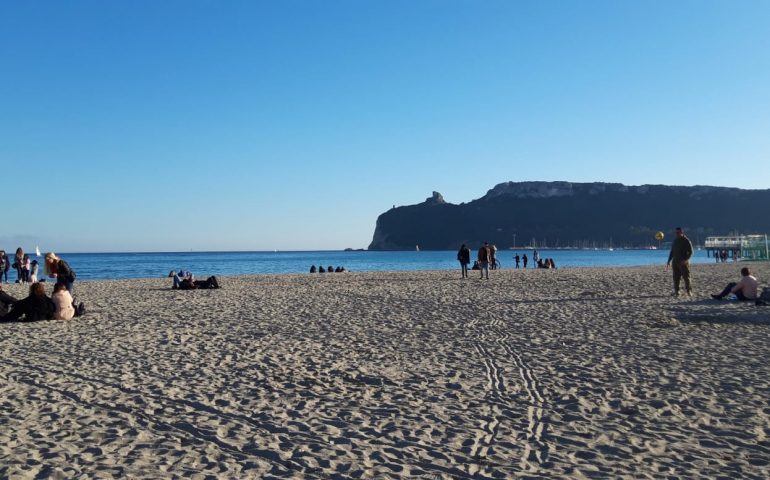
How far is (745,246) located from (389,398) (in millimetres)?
58713

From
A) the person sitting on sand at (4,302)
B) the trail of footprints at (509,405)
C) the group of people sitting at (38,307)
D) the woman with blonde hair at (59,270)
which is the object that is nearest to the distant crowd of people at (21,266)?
the woman with blonde hair at (59,270)

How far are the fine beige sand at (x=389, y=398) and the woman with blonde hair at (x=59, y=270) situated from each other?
3011 millimetres

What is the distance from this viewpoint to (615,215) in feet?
606

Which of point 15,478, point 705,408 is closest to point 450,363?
point 705,408

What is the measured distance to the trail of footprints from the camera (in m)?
4.51

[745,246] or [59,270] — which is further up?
[745,246]

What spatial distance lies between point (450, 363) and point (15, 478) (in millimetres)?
5138

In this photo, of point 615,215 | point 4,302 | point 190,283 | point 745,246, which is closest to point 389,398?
point 4,302

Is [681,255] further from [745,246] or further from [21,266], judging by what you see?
[745,246]

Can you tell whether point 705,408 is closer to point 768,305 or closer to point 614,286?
point 768,305

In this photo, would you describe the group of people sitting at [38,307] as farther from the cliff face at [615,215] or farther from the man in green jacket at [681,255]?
the cliff face at [615,215]

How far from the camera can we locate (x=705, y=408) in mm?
5562

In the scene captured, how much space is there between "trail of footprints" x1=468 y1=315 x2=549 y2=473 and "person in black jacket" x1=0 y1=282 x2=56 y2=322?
898 cm

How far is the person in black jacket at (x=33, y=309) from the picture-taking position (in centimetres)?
1245
